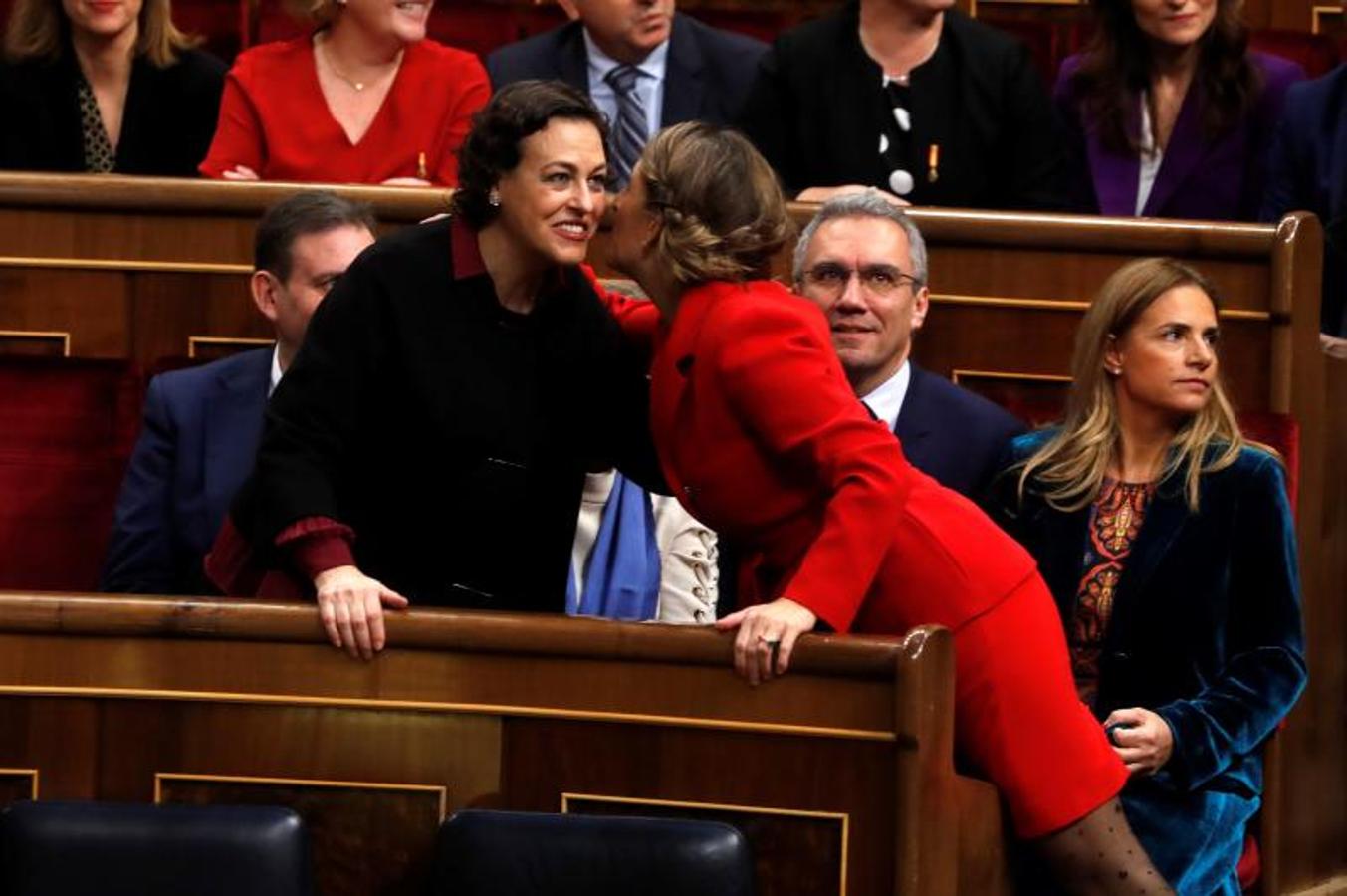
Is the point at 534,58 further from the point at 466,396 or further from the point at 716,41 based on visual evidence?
the point at 466,396

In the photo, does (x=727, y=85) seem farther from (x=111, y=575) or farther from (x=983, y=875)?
(x=983, y=875)

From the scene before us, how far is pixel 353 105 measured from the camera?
1.69 metres

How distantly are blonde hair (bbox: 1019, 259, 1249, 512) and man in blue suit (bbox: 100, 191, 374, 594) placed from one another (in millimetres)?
367

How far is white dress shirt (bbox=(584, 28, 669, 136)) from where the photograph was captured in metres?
1.74

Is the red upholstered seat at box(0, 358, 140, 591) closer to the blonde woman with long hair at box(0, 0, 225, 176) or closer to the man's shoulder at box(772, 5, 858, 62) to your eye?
the blonde woman with long hair at box(0, 0, 225, 176)

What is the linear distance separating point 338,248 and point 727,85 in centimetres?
44

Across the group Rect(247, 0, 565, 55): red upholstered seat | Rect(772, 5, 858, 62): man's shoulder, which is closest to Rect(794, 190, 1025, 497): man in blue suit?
Rect(772, 5, 858, 62): man's shoulder

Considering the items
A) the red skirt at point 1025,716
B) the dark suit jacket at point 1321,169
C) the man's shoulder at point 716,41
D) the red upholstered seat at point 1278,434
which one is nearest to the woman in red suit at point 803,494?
the red skirt at point 1025,716

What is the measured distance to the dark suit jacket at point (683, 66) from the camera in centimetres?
174

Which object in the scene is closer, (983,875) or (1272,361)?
(983,875)

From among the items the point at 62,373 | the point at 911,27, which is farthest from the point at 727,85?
the point at 62,373

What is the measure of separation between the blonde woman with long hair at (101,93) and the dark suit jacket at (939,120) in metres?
0.36

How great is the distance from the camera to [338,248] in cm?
139

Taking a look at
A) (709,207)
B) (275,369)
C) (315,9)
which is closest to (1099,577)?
(709,207)
